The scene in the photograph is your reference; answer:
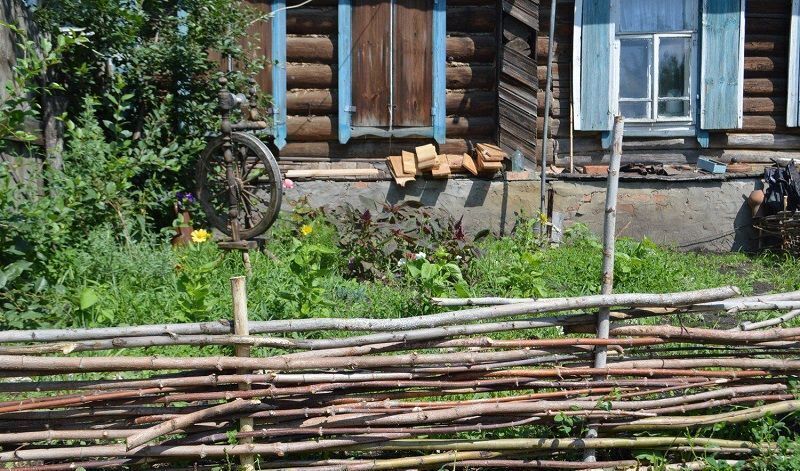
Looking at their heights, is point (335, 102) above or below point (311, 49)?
below

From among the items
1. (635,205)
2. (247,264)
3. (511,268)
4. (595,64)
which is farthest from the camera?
(595,64)

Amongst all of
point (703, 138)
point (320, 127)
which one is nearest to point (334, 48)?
point (320, 127)

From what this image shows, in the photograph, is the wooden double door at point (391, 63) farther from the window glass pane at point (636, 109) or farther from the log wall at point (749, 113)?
the window glass pane at point (636, 109)

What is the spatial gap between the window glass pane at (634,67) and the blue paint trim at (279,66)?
3.22 meters

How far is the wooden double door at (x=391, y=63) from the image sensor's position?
8.07 meters

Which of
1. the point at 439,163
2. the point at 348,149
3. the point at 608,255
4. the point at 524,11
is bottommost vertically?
the point at 608,255

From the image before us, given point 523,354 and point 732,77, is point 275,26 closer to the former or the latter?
point 732,77

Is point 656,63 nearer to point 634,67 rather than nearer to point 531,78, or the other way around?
Answer: point 634,67

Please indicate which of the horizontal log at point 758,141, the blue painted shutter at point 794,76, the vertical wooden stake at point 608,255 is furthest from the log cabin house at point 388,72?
the vertical wooden stake at point 608,255

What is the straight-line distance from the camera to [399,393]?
3328mm

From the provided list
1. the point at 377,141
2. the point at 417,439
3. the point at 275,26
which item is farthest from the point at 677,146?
the point at 417,439

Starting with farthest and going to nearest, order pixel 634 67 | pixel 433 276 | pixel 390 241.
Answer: pixel 634 67 → pixel 390 241 → pixel 433 276

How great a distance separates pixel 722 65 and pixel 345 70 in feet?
11.7

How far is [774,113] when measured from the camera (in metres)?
8.59
